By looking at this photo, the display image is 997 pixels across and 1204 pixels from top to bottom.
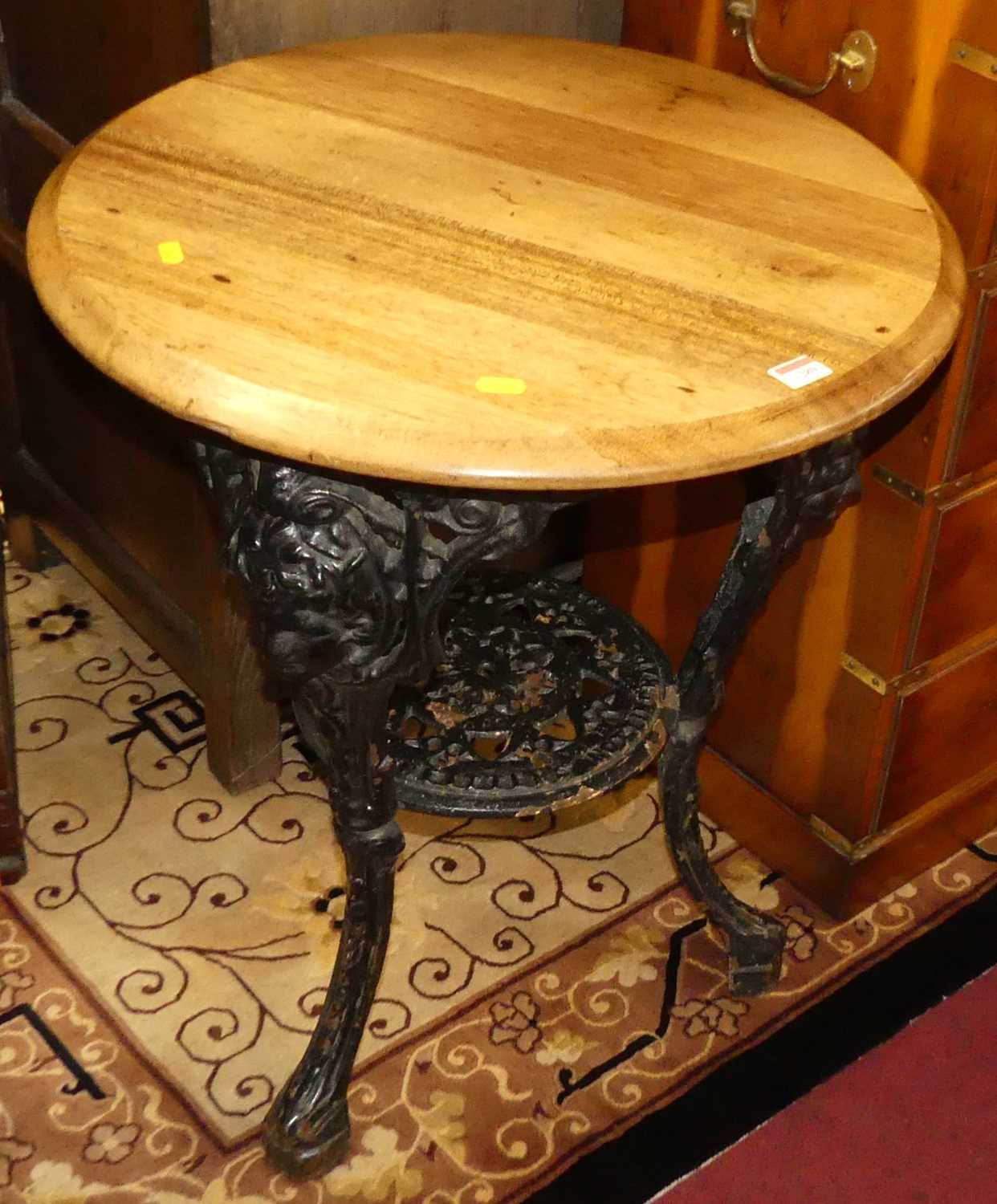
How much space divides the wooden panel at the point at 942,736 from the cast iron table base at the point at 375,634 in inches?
10.0

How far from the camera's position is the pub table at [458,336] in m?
1.14

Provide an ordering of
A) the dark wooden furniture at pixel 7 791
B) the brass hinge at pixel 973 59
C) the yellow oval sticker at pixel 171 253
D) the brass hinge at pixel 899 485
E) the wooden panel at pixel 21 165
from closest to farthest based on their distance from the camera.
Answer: the yellow oval sticker at pixel 171 253 → the brass hinge at pixel 973 59 → the brass hinge at pixel 899 485 → the dark wooden furniture at pixel 7 791 → the wooden panel at pixel 21 165

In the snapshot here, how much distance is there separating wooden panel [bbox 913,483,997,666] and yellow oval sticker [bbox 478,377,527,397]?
73 cm

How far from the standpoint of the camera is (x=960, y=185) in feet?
5.03

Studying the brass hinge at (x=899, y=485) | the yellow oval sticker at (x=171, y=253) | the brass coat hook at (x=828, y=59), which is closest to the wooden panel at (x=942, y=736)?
the brass hinge at (x=899, y=485)

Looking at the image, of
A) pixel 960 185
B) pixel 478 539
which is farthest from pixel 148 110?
pixel 960 185

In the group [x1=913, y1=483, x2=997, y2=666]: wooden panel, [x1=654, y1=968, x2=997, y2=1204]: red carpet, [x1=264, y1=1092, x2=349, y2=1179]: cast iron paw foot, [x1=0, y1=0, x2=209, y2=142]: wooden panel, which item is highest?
[x1=0, y1=0, x2=209, y2=142]: wooden panel

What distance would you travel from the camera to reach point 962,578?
180 centimetres

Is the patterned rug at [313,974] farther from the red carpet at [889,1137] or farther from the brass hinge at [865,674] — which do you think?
the brass hinge at [865,674]

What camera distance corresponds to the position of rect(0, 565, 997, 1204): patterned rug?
1705 mm

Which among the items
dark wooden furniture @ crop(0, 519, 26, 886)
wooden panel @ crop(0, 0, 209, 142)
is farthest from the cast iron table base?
wooden panel @ crop(0, 0, 209, 142)

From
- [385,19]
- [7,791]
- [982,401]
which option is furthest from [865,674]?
[7,791]

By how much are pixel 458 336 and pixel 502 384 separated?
0.08 meters

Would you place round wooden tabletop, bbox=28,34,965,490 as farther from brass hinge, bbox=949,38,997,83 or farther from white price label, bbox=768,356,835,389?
brass hinge, bbox=949,38,997,83
